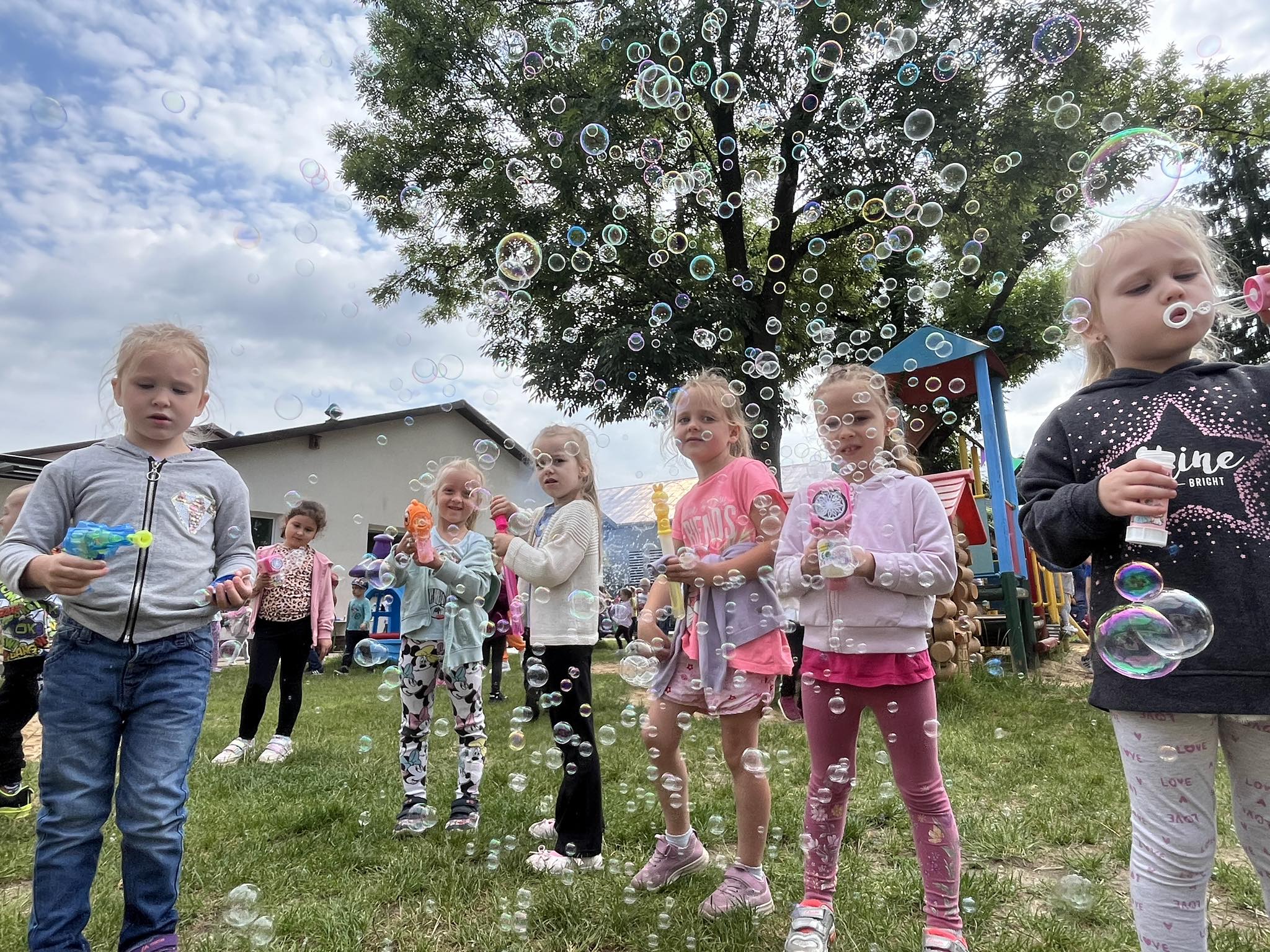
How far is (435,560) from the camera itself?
2885mm

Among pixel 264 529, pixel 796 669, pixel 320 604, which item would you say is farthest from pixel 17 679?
pixel 264 529

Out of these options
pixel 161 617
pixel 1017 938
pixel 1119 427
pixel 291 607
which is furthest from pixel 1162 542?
pixel 291 607

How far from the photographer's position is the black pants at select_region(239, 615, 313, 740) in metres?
4.73

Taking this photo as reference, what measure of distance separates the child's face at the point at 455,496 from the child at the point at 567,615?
48 centimetres

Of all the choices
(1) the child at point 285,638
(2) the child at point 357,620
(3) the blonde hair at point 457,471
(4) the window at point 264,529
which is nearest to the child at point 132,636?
(3) the blonde hair at point 457,471

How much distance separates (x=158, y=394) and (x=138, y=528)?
37 cm

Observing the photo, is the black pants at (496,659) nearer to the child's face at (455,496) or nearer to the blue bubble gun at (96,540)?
the child's face at (455,496)

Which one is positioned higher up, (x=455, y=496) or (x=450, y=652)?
(x=455, y=496)

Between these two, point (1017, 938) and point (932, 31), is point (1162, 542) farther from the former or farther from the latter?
point (932, 31)

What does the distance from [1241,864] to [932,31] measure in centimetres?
1075

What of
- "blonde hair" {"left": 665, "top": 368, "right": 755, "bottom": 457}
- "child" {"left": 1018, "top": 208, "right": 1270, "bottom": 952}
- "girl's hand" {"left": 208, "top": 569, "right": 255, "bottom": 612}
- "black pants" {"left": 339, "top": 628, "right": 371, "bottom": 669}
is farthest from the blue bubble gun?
"black pants" {"left": 339, "top": 628, "right": 371, "bottom": 669}

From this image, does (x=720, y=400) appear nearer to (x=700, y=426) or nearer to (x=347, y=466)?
(x=700, y=426)

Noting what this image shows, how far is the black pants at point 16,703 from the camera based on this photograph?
11.9 ft

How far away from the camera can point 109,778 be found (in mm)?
1927
